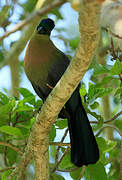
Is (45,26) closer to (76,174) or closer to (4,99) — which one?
(4,99)

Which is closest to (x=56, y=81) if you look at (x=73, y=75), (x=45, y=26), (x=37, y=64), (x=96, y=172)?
(x=37, y=64)

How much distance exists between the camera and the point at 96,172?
254cm

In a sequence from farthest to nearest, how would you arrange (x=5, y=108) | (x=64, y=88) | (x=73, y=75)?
(x=5, y=108)
(x=64, y=88)
(x=73, y=75)

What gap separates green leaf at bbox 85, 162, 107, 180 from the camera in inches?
99.0

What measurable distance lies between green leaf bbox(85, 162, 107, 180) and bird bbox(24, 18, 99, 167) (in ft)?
0.19

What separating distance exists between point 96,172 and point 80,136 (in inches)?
12.5

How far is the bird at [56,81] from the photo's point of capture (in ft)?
8.48

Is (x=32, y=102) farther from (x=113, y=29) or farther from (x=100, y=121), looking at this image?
(x=113, y=29)

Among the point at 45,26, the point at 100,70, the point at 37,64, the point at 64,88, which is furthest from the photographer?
the point at 45,26

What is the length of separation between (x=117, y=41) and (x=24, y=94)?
0.86m

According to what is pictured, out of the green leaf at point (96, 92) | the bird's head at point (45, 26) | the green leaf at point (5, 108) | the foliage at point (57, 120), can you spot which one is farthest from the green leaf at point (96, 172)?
the bird's head at point (45, 26)

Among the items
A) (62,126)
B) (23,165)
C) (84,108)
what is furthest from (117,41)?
(23,165)

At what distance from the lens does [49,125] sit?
229 centimetres

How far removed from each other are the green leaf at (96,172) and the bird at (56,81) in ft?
0.19
